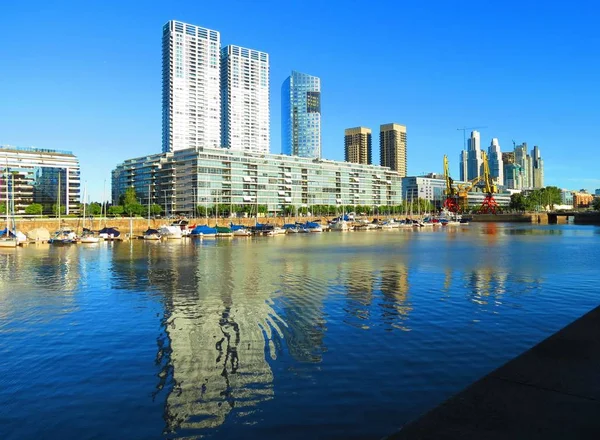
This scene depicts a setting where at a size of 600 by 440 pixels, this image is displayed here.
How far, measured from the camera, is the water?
441 inches

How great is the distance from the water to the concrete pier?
2.95m

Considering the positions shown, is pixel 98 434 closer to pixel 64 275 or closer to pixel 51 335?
pixel 51 335

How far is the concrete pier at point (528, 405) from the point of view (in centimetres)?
659

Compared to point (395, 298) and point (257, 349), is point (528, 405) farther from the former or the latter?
point (395, 298)

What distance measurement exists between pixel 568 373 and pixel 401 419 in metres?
3.70

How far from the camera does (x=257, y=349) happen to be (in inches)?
656

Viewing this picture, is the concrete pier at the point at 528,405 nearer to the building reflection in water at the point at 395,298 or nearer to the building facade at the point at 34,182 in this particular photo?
the building reflection in water at the point at 395,298

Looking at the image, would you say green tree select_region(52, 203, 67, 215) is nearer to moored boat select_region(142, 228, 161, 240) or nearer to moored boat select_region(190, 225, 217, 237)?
moored boat select_region(190, 225, 217, 237)

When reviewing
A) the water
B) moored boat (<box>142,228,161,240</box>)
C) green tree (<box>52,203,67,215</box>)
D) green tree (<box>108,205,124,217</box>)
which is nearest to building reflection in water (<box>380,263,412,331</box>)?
the water

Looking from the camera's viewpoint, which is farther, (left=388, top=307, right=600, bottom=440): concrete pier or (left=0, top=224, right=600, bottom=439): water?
(left=0, top=224, right=600, bottom=439): water

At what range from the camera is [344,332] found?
18969 millimetres

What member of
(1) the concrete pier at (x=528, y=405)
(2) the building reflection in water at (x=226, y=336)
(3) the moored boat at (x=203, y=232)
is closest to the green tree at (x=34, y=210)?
(3) the moored boat at (x=203, y=232)

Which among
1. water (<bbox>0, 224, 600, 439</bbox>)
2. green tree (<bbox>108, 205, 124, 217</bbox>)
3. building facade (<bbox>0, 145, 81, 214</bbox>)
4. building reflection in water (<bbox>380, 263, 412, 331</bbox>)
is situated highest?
building facade (<bbox>0, 145, 81, 214</bbox>)

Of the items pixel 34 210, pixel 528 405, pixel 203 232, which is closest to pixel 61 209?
pixel 34 210
